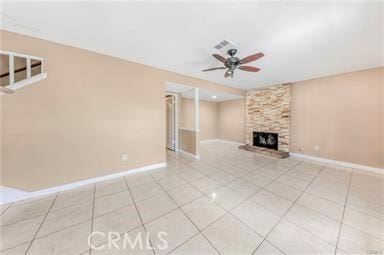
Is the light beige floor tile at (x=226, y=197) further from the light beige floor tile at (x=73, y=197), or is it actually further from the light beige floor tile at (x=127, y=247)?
the light beige floor tile at (x=73, y=197)

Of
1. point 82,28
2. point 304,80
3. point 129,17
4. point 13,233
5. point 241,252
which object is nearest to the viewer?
point 241,252

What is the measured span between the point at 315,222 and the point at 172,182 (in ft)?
7.20

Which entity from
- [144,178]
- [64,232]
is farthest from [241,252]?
[144,178]

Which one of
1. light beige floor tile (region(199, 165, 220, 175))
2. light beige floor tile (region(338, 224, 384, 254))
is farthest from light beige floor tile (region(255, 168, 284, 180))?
light beige floor tile (region(338, 224, 384, 254))

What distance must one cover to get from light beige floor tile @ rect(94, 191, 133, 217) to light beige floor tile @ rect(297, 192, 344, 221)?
2.67 meters

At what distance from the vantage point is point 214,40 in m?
2.26

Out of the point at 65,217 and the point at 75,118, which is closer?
the point at 65,217

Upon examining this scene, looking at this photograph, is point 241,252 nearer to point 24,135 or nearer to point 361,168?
point 24,135

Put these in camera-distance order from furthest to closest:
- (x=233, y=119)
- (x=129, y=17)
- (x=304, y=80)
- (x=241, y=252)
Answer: (x=233, y=119)
(x=304, y=80)
(x=129, y=17)
(x=241, y=252)

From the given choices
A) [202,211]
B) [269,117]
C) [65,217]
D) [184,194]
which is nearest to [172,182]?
[184,194]

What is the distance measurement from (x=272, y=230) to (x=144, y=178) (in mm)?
2392

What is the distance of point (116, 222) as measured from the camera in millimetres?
1678

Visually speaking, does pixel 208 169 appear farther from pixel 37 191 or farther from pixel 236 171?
pixel 37 191

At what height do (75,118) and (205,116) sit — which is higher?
(205,116)
